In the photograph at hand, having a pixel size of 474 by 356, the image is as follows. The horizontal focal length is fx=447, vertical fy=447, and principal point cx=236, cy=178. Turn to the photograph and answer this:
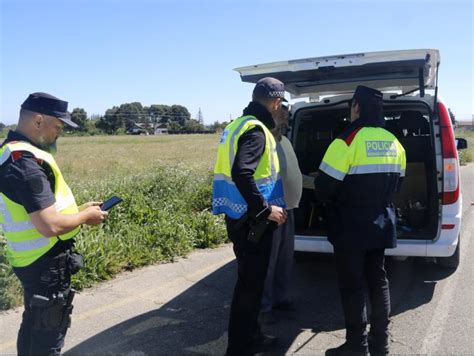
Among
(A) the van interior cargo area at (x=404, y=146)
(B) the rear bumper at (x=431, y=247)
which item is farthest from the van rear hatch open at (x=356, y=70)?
(B) the rear bumper at (x=431, y=247)

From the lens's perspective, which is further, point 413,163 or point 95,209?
point 413,163

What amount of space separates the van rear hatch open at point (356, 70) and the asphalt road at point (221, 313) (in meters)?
2.08

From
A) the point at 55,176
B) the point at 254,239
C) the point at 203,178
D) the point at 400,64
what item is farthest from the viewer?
the point at 203,178

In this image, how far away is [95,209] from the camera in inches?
104

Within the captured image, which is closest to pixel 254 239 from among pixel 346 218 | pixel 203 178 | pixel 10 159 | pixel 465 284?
pixel 346 218

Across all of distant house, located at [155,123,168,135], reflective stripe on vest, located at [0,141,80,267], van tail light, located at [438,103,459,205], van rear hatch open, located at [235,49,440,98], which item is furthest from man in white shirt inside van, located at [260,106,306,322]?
distant house, located at [155,123,168,135]

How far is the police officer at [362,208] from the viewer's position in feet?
10.3

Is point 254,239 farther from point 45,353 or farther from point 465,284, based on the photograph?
point 465,284

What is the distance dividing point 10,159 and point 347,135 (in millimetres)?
2162

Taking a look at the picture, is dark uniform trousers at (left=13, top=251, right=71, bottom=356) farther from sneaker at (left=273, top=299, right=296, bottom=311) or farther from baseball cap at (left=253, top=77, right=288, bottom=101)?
sneaker at (left=273, top=299, right=296, bottom=311)

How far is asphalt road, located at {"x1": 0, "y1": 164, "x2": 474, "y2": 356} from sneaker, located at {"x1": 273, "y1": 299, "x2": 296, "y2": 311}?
0.19ft

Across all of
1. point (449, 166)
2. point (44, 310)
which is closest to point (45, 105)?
point (44, 310)

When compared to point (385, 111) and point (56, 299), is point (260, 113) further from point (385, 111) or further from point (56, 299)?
point (385, 111)

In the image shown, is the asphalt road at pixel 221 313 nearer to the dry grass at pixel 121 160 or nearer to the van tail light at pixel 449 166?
the van tail light at pixel 449 166
